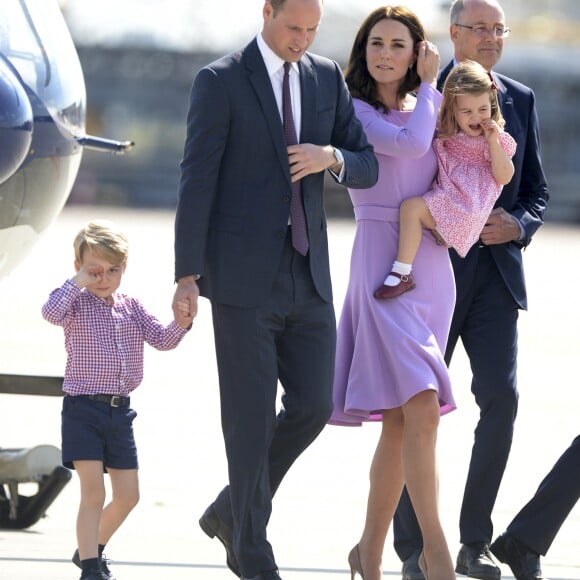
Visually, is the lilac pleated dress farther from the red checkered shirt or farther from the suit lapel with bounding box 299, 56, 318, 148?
the red checkered shirt

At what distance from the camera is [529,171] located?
5215 millimetres

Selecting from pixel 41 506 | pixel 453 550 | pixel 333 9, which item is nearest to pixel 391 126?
pixel 453 550

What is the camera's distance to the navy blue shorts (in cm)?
464

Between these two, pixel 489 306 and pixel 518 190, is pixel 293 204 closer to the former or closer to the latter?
pixel 489 306

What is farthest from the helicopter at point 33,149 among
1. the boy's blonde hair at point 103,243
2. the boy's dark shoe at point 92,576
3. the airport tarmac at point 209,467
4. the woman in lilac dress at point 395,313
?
the woman in lilac dress at point 395,313

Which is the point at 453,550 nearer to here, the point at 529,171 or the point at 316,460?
the point at 529,171

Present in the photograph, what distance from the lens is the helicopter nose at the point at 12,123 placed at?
4977 mm

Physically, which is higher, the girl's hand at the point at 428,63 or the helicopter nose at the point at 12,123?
the girl's hand at the point at 428,63

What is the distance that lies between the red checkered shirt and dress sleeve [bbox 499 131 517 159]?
3.77 feet

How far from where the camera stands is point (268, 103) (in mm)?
4430

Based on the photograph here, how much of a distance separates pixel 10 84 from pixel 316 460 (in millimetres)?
3121

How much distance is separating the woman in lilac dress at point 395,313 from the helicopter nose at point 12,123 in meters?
1.10

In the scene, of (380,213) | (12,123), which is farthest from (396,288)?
(12,123)

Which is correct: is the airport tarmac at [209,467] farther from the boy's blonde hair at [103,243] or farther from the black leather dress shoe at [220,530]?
the boy's blonde hair at [103,243]
